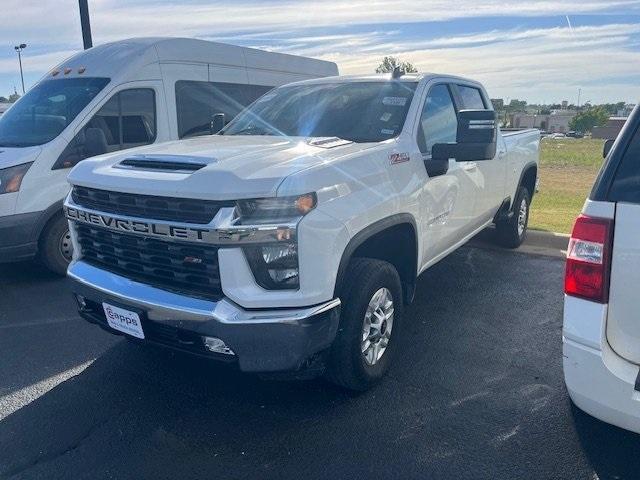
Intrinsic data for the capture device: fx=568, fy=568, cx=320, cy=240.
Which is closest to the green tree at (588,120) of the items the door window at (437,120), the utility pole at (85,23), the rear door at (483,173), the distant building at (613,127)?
the distant building at (613,127)

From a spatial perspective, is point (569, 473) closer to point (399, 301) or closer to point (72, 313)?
point (399, 301)

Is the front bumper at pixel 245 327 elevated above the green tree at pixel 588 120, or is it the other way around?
the front bumper at pixel 245 327

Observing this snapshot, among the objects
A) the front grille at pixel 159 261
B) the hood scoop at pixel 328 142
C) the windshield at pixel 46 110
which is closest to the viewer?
the front grille at pixel 159 261

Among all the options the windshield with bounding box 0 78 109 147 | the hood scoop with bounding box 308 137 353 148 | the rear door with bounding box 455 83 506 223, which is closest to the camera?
the hood scoop with bounding box 308 137 353 148

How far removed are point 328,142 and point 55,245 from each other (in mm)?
3490

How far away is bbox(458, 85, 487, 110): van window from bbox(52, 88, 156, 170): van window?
11.1 feet

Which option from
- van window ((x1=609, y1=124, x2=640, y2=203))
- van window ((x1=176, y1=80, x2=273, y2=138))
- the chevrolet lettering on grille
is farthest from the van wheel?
van window ((x1=609, y1=124, x2=640, y2=203))

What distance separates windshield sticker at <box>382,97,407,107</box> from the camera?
414cm

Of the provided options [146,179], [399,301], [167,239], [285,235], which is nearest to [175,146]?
[146,179]

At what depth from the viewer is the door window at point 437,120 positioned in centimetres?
418

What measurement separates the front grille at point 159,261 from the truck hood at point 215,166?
0.94ft

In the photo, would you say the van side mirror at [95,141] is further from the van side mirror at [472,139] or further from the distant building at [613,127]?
the distant building at [613,127]

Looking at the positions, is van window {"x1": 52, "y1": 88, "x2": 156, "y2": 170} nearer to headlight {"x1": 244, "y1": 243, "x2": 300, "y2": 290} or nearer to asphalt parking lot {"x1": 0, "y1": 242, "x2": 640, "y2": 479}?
asphalt parking lot {"x1": 0, "y1": 242, "x2": 640, "y2": 479}

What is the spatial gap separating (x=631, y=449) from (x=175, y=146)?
3183 mm
